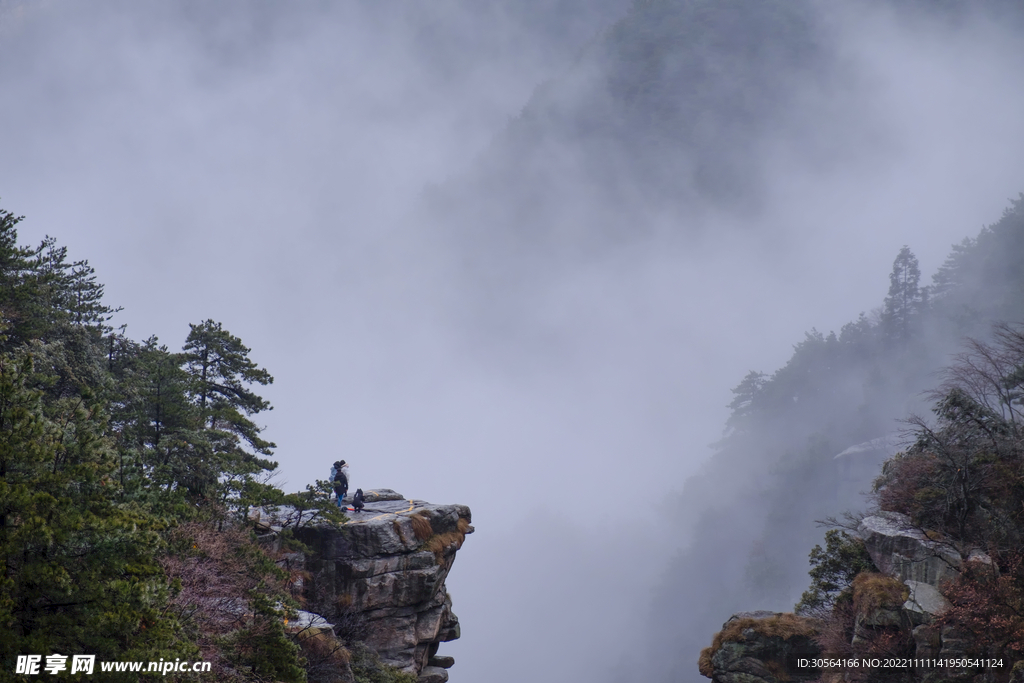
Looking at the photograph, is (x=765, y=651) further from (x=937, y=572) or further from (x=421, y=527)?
(x=421, y=527)

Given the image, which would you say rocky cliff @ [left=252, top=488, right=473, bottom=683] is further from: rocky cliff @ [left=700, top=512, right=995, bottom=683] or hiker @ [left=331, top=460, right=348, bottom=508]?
rocky cliff @ [left=700, top=512, right=995, bottom=683]

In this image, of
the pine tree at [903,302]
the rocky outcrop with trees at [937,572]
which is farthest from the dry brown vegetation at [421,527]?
the pine tree at [903,302]

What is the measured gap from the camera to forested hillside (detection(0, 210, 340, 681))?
34.4ft

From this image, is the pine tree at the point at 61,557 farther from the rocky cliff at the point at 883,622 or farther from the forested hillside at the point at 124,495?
the rocky cliff at the point at 883,622

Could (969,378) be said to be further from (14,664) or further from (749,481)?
(749,481)

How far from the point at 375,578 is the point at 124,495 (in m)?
16.2

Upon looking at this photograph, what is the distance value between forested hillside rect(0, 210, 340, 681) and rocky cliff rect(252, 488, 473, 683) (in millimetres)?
3381

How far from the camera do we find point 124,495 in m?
17.4

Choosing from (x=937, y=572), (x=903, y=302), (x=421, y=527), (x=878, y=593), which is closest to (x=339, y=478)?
(x=421, y=527)

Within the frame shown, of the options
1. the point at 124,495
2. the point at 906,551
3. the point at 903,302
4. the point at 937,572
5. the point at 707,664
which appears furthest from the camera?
the point at 903,302

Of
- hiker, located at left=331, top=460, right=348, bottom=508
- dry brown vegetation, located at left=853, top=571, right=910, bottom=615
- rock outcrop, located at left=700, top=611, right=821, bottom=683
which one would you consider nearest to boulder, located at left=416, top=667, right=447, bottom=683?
hiker, located at left=331, top=460, right=348, bottom=508

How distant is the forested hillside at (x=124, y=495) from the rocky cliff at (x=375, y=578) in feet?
11.1

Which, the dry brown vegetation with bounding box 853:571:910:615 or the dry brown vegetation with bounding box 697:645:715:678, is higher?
the dry brown vegetation with bounding box 853:571:910:615

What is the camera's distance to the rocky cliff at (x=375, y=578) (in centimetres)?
3020
